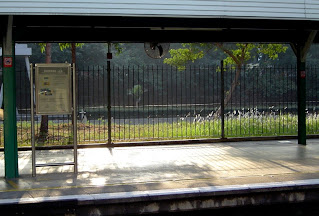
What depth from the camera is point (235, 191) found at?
22.2ft

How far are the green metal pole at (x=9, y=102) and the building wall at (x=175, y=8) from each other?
911mm

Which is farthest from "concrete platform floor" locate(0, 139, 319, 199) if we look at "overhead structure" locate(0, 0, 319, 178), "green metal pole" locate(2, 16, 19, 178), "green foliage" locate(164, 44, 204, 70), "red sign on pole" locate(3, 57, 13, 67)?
"green foliage" locate(164, 44, 204, 70)

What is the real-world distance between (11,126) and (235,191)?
14.0ft

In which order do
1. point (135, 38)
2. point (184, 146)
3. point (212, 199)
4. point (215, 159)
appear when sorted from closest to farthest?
point (212, 199) → point (215, 159) → point (135, 38) → point (184, 146)

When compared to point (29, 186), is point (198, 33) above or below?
above

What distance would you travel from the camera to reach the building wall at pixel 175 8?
737 centimetres

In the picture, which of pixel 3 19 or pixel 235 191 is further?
pixel 3 19

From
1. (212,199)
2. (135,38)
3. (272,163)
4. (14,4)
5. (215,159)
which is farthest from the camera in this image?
(135,38)

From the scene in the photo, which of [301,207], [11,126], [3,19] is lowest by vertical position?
[301,207]

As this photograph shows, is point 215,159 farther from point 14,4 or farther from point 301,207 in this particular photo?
point 14,4

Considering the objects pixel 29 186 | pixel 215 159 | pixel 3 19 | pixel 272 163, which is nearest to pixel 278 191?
pixel 272 163

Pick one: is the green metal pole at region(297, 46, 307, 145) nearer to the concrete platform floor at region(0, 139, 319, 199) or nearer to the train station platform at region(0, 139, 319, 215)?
the concrete platform floor at region(0, 139, 319, 199)

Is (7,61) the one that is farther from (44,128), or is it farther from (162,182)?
(44,128)

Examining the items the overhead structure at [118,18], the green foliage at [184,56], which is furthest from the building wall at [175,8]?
the green foliage at [184,56]
